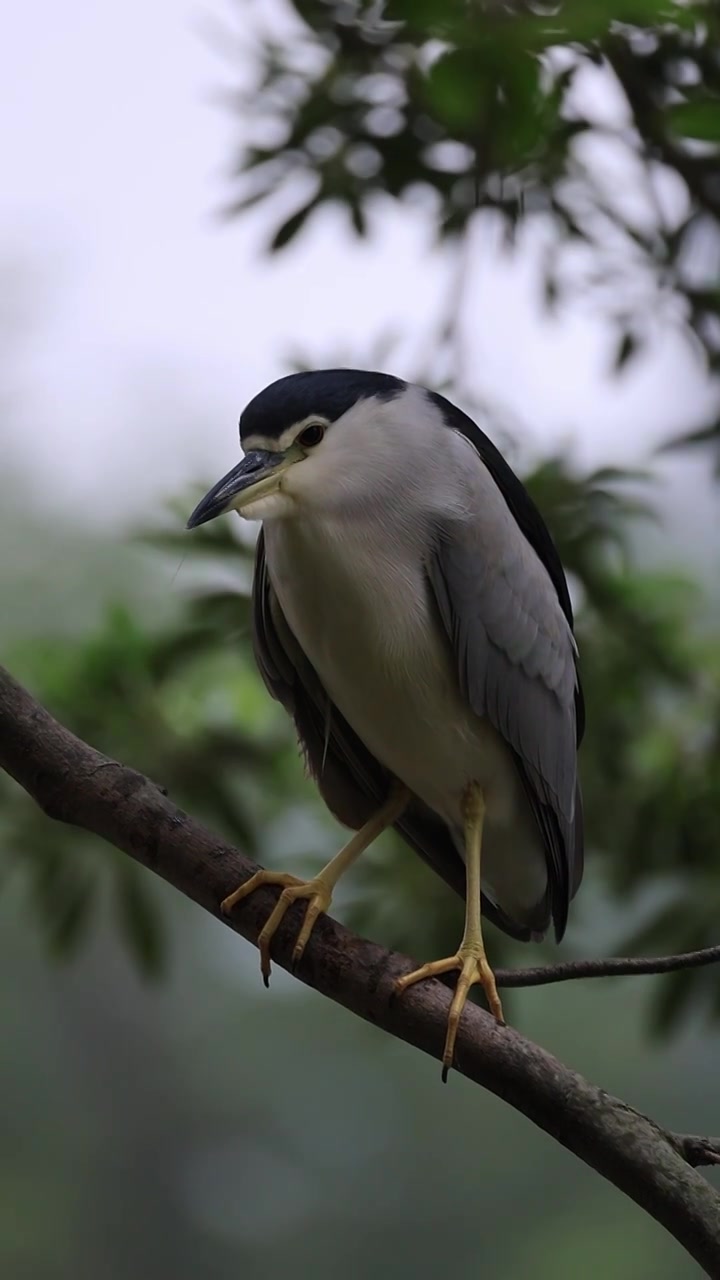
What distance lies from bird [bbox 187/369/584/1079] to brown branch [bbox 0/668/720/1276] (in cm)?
2

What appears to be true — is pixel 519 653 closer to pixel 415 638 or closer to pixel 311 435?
pixel 415 638

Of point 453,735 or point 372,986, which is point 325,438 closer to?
point 453,735

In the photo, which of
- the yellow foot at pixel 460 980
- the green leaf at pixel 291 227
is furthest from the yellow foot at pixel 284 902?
the green leaf at pixel 291 227

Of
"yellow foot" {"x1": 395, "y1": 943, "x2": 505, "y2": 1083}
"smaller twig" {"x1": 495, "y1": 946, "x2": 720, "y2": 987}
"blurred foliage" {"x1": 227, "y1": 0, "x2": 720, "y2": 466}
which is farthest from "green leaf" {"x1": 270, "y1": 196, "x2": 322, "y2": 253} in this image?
"smaller twig" {"x1": 495, "y1": 946, "x2": 720, "y2": 987}

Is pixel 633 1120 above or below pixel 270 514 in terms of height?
below

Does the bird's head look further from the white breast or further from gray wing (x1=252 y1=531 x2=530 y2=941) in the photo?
gray wing (x1=252 y1=531 x2=530 y2=941)

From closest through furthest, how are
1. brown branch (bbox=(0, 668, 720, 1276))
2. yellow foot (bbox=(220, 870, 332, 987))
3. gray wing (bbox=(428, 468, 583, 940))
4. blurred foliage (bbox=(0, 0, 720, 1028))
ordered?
brown branch (bbox=(0, 668, 720, 1276))
yellow foot (bbox=(220, 870, 332, 987))
gray wing (bbox=(428, 468, 583, 940))
blurred foliage (bbox=(0, 0, 720, 1028))

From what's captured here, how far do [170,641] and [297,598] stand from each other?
72 cm

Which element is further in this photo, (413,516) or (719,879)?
(719,879)

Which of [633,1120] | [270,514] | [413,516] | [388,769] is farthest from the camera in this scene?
[388,769]

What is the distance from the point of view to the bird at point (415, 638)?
135 cm

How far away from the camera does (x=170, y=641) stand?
2082 millimetres

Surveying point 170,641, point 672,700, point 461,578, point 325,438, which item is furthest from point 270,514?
point 672,700

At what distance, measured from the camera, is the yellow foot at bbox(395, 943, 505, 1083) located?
115cm
